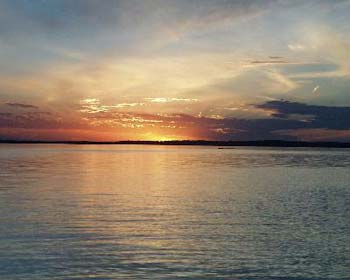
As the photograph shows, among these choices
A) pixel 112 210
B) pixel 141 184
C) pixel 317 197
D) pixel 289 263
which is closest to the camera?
pixel 289 263

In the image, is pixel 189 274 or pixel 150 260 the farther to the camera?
pixel 150 260

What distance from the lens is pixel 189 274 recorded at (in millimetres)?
14969

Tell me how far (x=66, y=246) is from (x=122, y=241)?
2.19 metres

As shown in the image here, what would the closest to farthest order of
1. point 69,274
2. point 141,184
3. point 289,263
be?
point 69,274
point 289,263
point 141,184

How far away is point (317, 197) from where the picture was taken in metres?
35.3

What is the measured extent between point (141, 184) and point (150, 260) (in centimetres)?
2779

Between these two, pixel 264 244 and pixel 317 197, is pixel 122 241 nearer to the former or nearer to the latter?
pixel 264 244

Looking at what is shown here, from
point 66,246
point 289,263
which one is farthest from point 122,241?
point 289,263

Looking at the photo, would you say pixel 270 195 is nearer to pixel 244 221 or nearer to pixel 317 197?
pixel 317 197

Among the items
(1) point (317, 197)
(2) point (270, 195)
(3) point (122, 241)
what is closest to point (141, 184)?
(2) point (270, 195)

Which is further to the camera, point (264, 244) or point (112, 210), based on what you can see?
point (112, 210)

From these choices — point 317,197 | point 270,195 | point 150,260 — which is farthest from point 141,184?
point 150,260

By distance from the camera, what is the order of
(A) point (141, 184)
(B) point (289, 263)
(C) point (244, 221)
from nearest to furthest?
(B) point (289, 263) → (C) point (244, 221) → (A) point (141, 184)

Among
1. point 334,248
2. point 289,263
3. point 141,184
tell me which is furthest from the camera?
point 141,184
